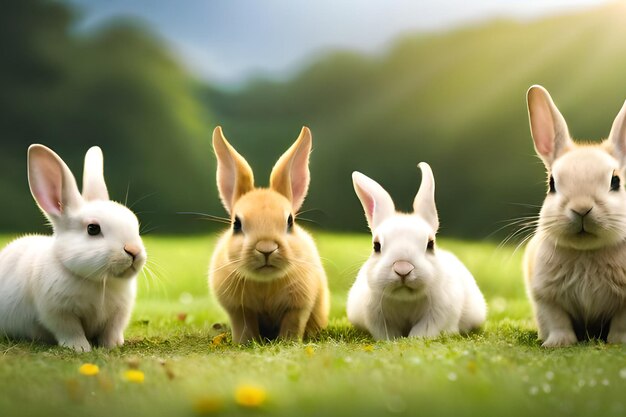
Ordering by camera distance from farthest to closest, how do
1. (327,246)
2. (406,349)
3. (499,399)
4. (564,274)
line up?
(327,246) < (564,274) < (406,349) < (499,399)

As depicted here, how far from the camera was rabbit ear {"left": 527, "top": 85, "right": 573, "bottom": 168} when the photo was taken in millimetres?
6461

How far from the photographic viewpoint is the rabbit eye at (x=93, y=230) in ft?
20.9

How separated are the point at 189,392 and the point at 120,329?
2.60m

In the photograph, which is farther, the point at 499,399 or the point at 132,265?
the point at 132,265

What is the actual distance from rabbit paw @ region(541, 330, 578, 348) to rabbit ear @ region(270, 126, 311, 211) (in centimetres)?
240

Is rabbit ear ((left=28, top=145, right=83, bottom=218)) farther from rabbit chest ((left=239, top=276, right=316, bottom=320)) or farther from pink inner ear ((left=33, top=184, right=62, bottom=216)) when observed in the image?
rabbit chest ((left=239, top=276, right=316, bottom=320))

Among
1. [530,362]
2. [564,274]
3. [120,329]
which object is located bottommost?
[120,329]

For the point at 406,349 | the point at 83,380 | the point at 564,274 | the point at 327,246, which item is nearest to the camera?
the point at 83,380

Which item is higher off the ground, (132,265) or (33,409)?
(132,265)

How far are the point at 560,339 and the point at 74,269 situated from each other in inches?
149

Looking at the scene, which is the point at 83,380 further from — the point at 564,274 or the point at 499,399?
the point at 564,274

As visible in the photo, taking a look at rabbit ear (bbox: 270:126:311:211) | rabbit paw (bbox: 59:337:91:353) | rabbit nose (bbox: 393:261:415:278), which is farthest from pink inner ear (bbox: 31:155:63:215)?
rabbit nose (bbox: 393:261:415:278)

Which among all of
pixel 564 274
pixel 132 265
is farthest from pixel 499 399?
pixel 132 265

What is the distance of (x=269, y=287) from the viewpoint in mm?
6773
